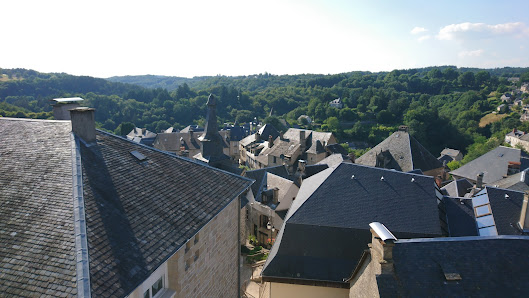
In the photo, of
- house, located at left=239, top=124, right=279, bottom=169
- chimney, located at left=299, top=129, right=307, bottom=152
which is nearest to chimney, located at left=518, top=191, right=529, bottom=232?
chimney, located at left=299, top=129, right=307, bottom=152

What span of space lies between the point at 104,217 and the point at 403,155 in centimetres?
3233

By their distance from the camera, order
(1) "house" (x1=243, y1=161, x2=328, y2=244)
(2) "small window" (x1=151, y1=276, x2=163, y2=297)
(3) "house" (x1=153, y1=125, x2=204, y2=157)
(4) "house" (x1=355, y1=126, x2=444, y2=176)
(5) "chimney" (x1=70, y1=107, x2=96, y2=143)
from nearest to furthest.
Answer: (2) "small window" (x1=151, y1=276, x2=163, y2=297) → (5) "chimney" (x1=70, y1=107, x2=96, y2=143) → (1) "house" (x1=243, y1=161, x2=328, y2=244) → (4) "house" (x1=355, y1=126, x2=444, y2=176) → (3) "house" (x1=153, y1=125, x2=204, y2=157)

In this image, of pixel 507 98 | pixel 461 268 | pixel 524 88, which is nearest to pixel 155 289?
pixel 461 268

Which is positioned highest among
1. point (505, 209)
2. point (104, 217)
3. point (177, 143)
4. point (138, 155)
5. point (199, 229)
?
point (138, 155)

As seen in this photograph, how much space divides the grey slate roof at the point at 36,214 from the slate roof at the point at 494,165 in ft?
121

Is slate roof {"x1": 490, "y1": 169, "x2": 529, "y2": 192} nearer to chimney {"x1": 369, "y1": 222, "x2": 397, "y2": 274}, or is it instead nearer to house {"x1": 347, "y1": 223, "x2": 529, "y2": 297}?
house {"x1": 347, "y1": 223, "x2": 529, "y2": 297}

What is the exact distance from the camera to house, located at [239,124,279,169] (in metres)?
51.9

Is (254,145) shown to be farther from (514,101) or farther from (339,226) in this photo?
(514,101)

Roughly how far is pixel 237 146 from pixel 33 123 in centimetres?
5633

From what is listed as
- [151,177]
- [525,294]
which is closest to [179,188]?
[151,177]

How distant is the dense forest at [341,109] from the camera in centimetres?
7125

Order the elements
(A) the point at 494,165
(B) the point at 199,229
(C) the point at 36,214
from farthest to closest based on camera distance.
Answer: (A) the point at 494,165 < (B) the point at 199,229 < (C) the point at 36,214

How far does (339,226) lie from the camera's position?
13.4 m

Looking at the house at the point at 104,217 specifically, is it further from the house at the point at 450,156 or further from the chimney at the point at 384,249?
the house at the point at 450,156
